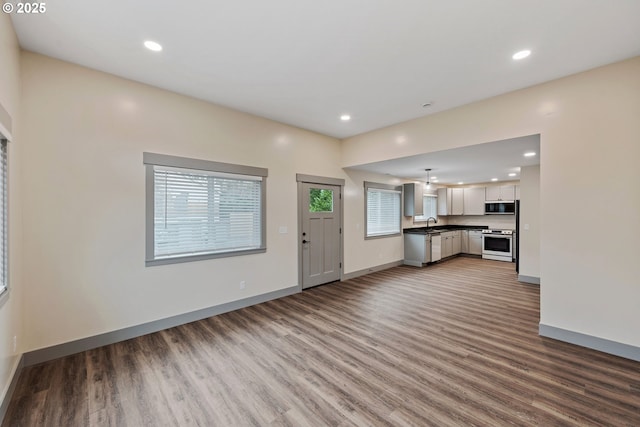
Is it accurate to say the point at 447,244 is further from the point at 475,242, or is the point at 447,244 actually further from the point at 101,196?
the point at 101,196

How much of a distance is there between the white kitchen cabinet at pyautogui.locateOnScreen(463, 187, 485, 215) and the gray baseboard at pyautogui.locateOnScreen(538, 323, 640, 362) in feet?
21.2

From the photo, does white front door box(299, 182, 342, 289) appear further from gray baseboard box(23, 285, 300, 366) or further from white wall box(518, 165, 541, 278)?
white wall box(518, 165, 541, 278)

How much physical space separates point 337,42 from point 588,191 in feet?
10.3

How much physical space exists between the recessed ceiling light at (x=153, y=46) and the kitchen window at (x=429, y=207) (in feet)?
24.4

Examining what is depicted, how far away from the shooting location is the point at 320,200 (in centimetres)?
534

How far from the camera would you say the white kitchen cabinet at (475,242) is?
852 centimetres

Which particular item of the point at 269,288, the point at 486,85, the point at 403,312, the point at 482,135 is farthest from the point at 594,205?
the point at 269,288

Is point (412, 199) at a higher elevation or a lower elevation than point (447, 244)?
higher

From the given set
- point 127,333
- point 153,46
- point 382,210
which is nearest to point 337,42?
point 153,46

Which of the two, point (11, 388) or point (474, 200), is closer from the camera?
point (11, 388)

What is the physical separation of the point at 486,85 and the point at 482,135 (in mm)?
690

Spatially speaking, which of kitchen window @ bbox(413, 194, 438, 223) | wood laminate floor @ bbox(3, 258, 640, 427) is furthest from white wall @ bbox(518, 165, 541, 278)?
kitchen window @ bbox(413, 194, 438, 223)

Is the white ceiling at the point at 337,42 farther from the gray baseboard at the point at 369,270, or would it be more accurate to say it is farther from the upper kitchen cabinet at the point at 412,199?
the upper kitchen cabinet at the point at 412,199

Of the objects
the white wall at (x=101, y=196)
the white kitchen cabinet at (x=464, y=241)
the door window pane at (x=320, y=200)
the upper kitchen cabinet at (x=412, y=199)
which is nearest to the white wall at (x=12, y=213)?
the white wall at (x=101, y=196)
